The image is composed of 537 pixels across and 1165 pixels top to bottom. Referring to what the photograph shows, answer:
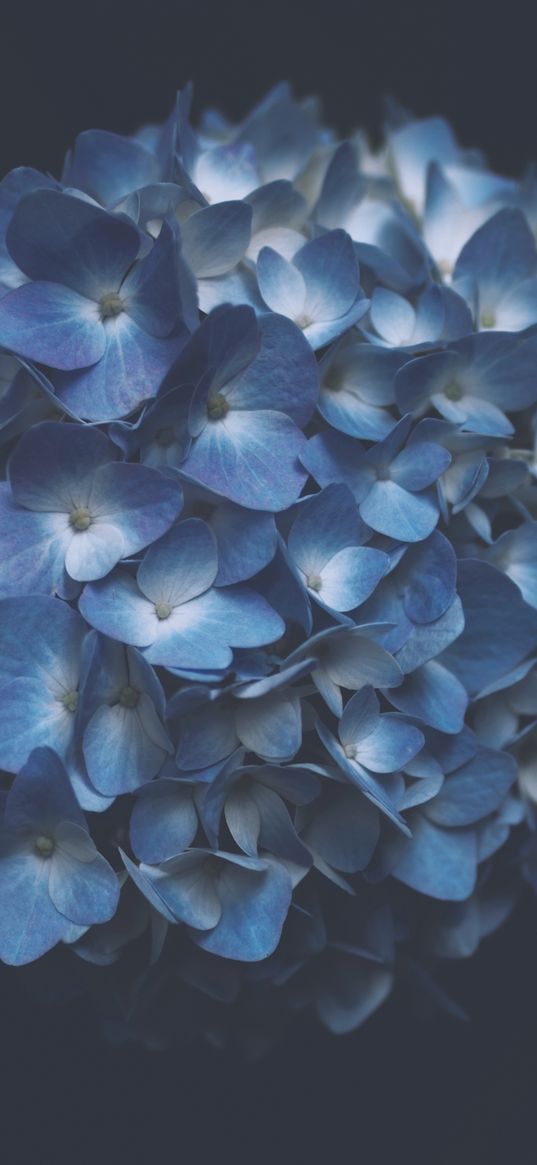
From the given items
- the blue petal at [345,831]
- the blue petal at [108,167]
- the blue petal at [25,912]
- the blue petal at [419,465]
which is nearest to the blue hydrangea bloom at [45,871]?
the blue petal at [25,912]

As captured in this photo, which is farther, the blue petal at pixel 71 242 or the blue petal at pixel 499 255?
the blue petal at pixel 499 255

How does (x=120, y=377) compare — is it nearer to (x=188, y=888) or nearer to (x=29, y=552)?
(x=29, y=552)

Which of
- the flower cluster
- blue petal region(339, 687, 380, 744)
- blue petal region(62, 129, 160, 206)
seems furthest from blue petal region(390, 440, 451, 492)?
blue petal region(62, 129, 160, 206)

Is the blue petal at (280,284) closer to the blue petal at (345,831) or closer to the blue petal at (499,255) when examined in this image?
the blue petal at (499,255)

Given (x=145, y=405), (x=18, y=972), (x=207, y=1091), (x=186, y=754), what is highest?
(x=145, y=405)

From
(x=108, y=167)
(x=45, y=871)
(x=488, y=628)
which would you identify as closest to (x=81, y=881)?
(x=45, y=871)

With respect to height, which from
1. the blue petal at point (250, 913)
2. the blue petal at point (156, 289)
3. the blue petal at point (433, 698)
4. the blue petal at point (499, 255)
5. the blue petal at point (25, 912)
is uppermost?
the blue petal at point (499, 255)

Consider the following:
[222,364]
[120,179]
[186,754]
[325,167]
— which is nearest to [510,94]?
[325,167]

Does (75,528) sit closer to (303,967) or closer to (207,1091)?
(303,967)
